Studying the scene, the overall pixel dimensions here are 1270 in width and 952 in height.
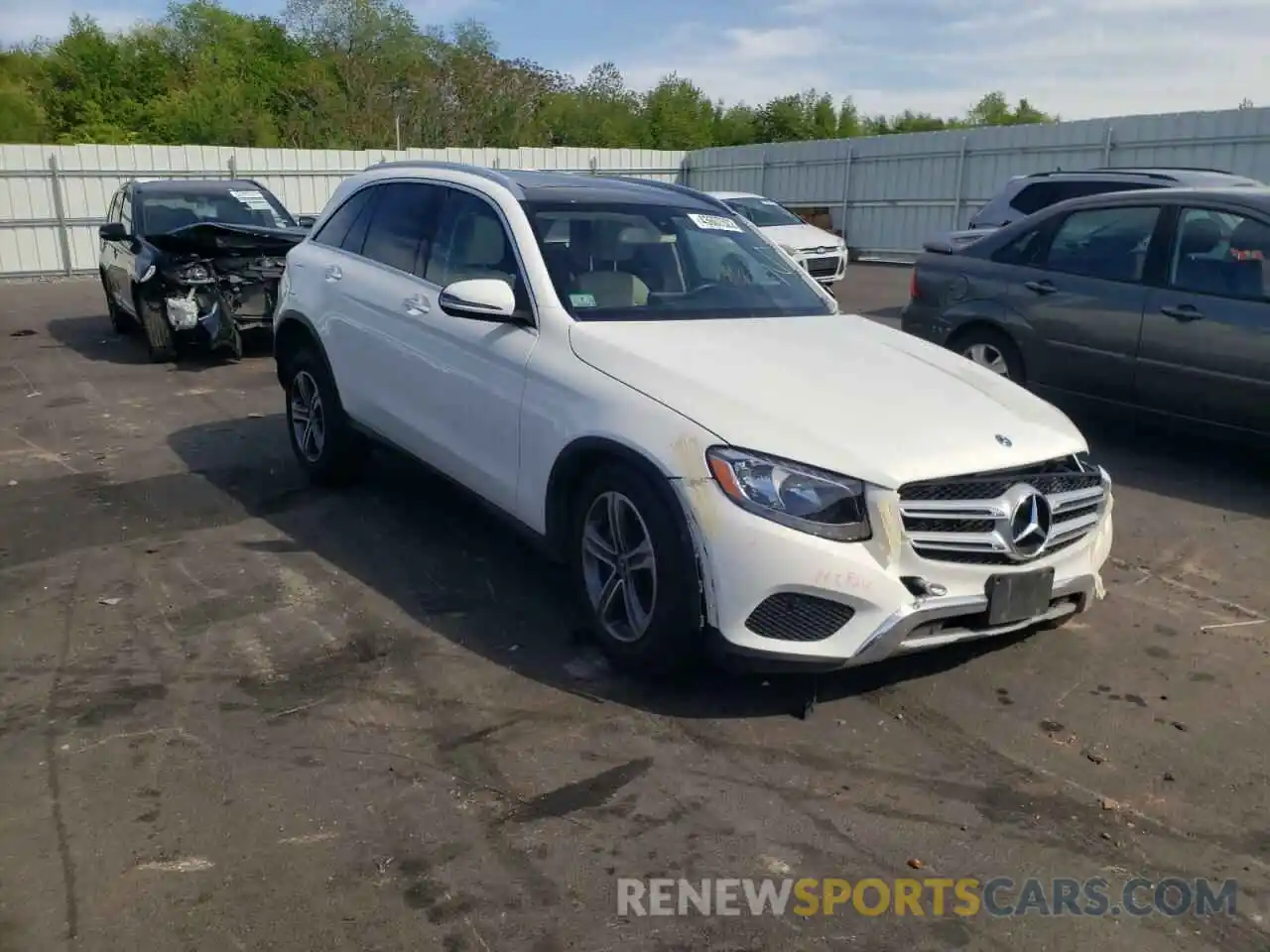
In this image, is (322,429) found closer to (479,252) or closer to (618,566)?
(479,252)

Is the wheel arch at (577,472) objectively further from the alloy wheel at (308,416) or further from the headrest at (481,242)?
the alloy wheel at (308,416)

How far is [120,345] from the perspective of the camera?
12625mm

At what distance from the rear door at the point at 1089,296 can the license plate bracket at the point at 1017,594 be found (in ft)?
11.7

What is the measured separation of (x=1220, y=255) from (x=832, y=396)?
3906 millimetres

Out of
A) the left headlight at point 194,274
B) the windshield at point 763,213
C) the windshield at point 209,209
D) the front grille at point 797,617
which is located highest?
the windshield at point 209,209

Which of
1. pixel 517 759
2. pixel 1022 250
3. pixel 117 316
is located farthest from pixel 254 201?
pixel 517 759

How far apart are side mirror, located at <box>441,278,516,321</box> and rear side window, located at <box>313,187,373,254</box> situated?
1.71m

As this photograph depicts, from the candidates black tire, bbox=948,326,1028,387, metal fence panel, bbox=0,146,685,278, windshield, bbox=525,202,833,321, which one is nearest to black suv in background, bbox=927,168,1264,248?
black tire, bbox=948,326,1028,387

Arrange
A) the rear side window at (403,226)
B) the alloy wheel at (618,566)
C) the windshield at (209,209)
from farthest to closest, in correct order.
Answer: the windshield at (209,209) < the rear side window at (403,226) < the alloy wheel at (618,566)

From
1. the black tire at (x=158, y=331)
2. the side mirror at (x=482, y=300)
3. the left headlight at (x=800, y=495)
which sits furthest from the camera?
the black tire at (x=158, y=331)

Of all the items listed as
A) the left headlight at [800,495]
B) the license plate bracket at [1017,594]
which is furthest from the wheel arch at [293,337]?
the license plate bracket at [1017,594]

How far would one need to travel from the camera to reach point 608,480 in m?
3.98

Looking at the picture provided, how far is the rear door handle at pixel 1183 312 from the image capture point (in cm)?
645

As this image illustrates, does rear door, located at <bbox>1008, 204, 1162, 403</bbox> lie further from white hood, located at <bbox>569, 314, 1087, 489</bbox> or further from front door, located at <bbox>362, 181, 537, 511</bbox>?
front door, located at <bbox>362, 181, 537, 511</bbox>
